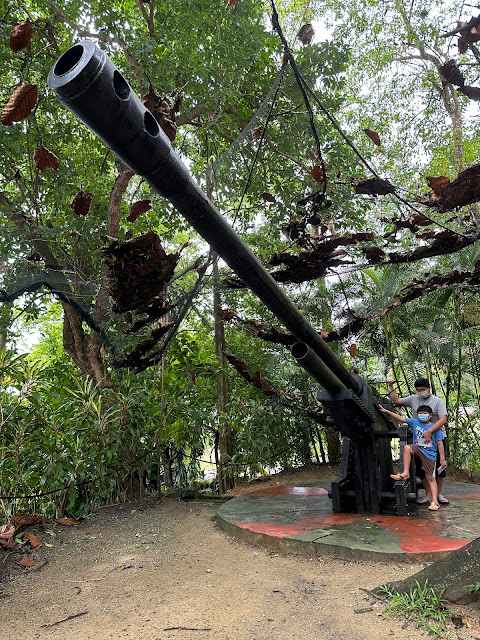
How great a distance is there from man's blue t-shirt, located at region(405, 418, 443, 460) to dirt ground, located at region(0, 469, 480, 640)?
154 cm

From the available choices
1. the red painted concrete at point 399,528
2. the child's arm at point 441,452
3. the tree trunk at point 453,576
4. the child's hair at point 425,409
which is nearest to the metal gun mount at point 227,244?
the red painted concrete at point 399,528

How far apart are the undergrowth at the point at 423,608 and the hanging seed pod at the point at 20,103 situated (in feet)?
9.65

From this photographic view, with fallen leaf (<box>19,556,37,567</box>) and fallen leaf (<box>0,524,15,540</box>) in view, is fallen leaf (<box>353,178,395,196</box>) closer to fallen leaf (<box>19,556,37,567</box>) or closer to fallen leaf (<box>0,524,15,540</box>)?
fallen leaf (<box>0,524,15,540</box>)

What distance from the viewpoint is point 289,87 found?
5.61 m

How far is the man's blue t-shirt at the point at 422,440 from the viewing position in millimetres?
4770

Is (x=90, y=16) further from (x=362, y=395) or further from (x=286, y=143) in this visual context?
(x=362, y=395)

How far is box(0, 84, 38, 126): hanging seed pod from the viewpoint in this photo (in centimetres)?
181

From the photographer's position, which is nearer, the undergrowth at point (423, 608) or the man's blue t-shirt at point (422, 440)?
the undergrowth at point (423, 608)

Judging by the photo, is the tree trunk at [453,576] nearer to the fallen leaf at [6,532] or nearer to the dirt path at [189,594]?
the dirt path at [189,594]

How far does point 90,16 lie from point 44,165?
5.23 m

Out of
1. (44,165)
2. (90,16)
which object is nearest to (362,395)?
(44,165)

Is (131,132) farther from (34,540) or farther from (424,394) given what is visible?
(424,394)

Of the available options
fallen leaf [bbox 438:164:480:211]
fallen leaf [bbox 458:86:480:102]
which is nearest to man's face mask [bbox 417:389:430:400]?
fallen leaf [bbox 438:164:480:211]

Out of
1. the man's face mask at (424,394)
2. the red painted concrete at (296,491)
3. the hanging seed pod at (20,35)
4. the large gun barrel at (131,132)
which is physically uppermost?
the hanging seed pod at (20,35)
